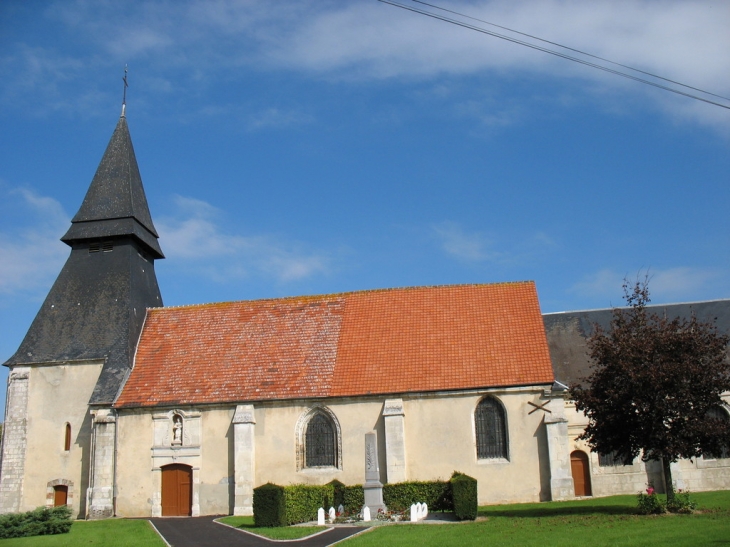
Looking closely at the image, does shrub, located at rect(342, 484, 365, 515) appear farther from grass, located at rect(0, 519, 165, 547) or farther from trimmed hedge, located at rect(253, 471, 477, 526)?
grass, located at rect(0, 519, 165, 547)

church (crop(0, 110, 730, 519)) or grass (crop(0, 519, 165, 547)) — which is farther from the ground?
church (crop(0, 110, 730, 519))

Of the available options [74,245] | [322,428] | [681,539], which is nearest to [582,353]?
[322,428]

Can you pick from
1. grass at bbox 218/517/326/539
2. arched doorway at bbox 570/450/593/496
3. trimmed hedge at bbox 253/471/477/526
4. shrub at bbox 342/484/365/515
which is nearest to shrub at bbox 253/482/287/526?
trimmed hedge at bbox 253/471/477/526

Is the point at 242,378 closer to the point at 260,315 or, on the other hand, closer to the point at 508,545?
the point at 260,315

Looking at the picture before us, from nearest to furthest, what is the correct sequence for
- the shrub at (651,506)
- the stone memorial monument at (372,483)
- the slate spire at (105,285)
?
1. the shrub at (651,506)
2. the stone memorial monument at (372,483)
3. the slate spire at (105,285)

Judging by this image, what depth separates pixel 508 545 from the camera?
13.6 metres

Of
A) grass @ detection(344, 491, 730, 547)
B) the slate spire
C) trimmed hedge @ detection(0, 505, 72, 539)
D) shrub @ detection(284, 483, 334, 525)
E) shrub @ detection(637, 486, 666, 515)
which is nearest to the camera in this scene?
grass @ detection(344, 491, 730, 547)

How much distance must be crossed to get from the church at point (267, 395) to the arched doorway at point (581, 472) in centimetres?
8

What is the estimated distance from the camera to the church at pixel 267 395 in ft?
77.1

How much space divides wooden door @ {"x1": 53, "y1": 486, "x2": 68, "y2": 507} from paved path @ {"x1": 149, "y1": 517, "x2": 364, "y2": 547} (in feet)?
18.0

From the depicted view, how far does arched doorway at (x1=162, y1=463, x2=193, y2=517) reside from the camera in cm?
2452

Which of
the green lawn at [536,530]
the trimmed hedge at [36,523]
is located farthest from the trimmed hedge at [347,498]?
the trimmed hedge at [36,523]

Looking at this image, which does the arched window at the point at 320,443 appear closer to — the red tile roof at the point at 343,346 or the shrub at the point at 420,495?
the red tile roof at the point at 343,346

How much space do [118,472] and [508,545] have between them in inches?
634
